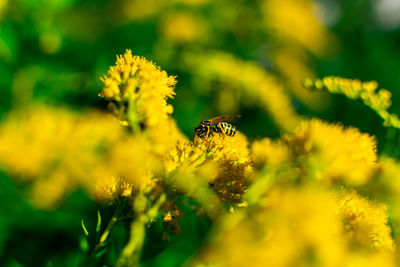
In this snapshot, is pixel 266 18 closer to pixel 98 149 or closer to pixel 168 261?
pixel 98 149

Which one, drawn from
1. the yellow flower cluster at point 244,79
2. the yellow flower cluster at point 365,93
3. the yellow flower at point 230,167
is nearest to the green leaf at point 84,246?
the yellow flower at point 230,167

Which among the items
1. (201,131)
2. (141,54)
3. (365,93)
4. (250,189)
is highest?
(141,54)

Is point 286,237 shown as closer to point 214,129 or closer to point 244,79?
point 214,129

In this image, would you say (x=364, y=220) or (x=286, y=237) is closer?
(x=286, y=237)

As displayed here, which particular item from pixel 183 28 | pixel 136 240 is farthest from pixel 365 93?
pixel 183 28

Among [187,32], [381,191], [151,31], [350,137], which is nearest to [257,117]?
[187,32]
